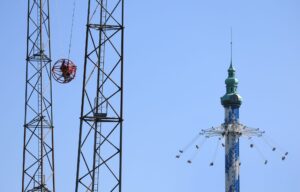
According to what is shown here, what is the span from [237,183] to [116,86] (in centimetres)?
8742

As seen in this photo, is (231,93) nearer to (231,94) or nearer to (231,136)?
(231,94)

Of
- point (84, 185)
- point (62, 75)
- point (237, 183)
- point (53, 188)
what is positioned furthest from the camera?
point (237, 183)

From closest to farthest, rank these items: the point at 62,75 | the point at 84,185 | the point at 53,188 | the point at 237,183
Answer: the point at 84,185, the point at 62,75, the point at 53,188, the point at 237,183

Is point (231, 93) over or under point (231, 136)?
over

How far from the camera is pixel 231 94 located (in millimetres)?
163500

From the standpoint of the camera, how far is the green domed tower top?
534 feet

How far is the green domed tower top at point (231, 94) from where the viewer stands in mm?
162625

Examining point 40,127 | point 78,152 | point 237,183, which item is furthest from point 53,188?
point 237,183

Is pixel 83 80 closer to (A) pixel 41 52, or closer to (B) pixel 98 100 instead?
(B) pixel 98 100

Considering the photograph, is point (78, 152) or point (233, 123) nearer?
point (78, 152)

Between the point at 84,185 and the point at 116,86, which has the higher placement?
the point at 116,86

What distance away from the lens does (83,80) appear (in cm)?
7438

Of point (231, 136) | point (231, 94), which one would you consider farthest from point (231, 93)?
point (231, 136)

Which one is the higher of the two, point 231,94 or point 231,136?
point 231,94
